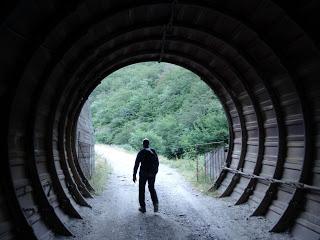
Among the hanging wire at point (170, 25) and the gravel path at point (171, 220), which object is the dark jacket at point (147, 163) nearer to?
the gravel path at point (171, 220)

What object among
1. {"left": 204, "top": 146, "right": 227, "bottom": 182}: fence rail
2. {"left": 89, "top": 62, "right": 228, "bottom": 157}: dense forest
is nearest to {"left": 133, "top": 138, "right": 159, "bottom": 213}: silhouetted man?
{"left": 204, "top": 146, "right": 227, "bottom": 182}: fence rail

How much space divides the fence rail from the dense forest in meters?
4.93

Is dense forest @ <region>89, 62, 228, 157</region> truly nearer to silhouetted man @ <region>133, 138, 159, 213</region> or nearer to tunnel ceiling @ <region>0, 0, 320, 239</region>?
tunnel ceiling @ <region>0, 0, 320, 239</region>

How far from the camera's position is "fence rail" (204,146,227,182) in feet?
36.8

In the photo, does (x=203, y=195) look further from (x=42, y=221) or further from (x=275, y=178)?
(x=42, y=221)

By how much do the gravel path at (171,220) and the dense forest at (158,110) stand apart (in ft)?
29.3

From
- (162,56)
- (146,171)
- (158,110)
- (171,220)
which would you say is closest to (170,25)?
(162,56)

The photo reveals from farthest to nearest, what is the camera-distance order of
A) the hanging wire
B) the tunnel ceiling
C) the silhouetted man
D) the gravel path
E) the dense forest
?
the dense forest
the silhouetted man
the gravel path
the hanging wire
the tunnel ceiling

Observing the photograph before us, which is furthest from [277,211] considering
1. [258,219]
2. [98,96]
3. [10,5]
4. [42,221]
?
[98,96]

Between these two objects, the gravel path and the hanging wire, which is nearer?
the hanging wire

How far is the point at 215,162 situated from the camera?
476 inches

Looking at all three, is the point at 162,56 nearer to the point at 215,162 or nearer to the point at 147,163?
the point at 147,163

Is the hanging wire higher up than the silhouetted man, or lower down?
higher up

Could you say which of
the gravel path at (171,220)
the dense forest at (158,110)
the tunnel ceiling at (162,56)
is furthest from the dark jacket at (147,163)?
the dense forest at (158,110)
